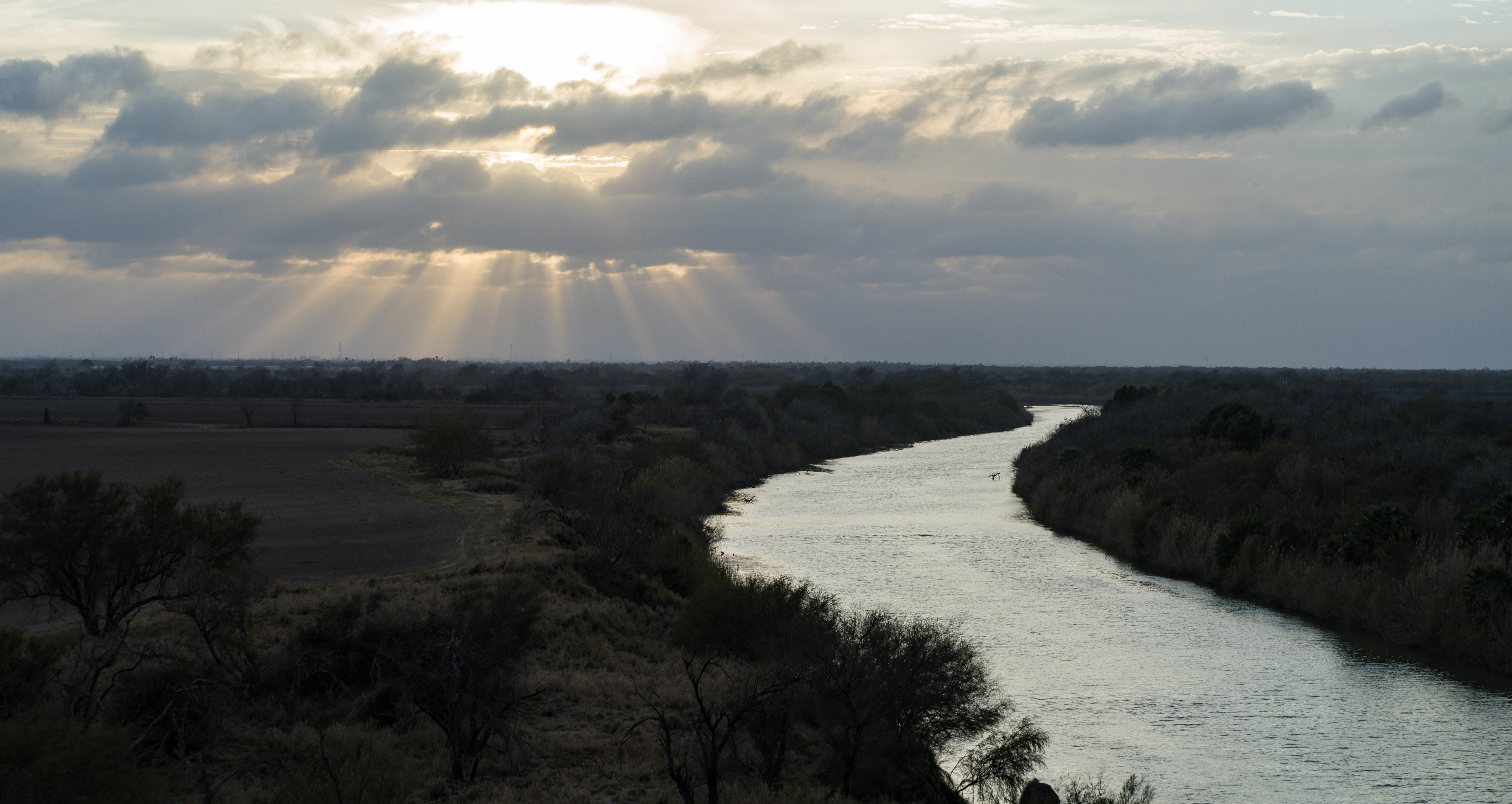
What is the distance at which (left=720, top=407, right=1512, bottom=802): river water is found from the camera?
16.4 metres

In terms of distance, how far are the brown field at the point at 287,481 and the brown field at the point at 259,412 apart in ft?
26.6

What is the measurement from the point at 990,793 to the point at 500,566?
13634mm

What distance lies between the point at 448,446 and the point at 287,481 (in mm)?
6730

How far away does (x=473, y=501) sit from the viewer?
38.2 meters

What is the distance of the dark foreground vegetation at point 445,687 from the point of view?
1173 cm

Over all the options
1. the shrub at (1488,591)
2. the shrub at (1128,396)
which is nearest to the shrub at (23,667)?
the shrub at (1488,591)

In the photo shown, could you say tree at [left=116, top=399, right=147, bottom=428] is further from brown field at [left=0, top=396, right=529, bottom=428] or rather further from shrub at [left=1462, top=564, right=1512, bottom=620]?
shrub at [left=1462, top=564, right=1512, bottom=620]

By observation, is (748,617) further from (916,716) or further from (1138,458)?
(1138,458)

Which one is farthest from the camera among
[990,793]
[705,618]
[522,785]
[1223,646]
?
[1223,646]

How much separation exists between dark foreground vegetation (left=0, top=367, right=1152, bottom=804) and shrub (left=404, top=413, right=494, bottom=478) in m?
22.4

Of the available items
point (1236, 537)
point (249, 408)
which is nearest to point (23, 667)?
point (1236, 537)

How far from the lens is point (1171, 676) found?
21.8m

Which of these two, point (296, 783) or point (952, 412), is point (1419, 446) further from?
point (952, 412)

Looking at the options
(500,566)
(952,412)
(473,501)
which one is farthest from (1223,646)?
(952,412)
